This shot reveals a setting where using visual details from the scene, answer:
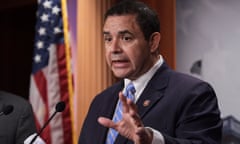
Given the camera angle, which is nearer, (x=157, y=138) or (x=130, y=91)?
(x=157, y=138)

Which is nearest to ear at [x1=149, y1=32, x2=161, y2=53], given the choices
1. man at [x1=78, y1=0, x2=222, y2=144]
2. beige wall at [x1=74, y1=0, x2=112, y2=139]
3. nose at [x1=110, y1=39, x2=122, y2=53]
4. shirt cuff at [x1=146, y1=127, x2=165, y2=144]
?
man at [x1=78, y1=0, x2=222, y2=144]

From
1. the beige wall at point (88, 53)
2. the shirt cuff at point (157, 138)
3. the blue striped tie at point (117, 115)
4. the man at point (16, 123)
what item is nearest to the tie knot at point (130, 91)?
the blue striped tie at point (117, 115)

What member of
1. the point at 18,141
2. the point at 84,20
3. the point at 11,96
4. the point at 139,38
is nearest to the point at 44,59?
the point at 84,20

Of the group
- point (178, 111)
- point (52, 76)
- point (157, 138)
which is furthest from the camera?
point (52, 76)

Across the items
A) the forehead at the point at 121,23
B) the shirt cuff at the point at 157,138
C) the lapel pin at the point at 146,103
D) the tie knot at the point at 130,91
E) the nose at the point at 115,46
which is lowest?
the shirt cuff at the point at 157,138

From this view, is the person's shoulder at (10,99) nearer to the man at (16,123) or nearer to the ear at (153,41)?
the man at (16,123)

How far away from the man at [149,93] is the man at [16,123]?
0.46 meters

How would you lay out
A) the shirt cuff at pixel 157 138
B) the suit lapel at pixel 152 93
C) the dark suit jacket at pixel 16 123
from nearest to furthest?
the shirt cuff at pixel 157 138, the suit lapel at pixel 152 93, the dark suit jacket at pixel 16 123

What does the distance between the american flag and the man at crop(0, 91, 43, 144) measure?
31.9 inches

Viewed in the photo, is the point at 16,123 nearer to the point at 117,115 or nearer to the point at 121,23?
the point at 117,115

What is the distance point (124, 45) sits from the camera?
1590 millimetres

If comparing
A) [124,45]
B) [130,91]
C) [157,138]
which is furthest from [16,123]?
[157,138]

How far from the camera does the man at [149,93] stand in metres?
1.45

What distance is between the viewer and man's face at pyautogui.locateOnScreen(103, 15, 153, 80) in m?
1.59
